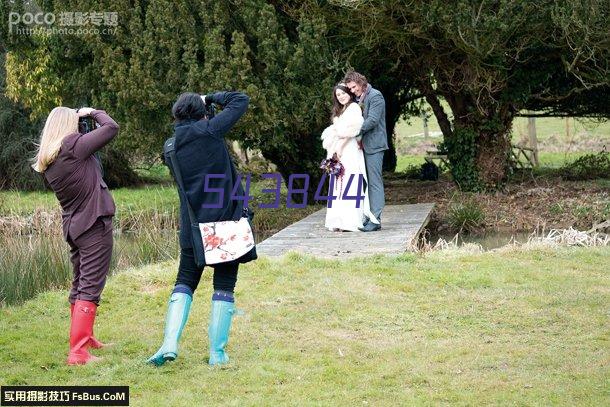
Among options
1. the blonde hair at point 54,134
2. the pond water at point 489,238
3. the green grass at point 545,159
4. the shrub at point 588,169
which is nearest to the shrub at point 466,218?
the pond water at point 489,238

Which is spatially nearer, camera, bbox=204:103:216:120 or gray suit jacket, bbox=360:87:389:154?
camera, bbox=204:103:216:120

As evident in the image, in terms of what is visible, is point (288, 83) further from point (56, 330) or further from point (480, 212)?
point (56, 330)

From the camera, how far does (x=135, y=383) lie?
649 centimetres

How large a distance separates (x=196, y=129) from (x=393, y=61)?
11.6 m

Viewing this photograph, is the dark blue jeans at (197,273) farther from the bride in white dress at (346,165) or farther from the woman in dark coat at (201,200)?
the bride in white dress at (346,165)

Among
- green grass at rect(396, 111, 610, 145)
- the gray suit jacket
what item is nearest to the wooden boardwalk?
the gray suit jacket

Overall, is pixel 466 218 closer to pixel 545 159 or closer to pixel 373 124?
pixel 373 124

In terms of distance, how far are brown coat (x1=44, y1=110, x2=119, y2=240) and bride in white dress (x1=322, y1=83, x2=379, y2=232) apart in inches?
224

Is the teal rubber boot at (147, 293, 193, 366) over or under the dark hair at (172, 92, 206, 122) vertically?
under

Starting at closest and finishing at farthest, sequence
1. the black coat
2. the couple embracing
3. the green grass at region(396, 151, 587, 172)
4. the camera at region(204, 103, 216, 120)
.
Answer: the black coat → the camera at region(204, 103, 216, 120) → the couple embracing → the green grass at region(396, 151, 587, 172)

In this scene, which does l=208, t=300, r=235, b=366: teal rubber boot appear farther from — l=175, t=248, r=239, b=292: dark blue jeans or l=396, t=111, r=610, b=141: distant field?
l=396, t=111, r=610, b=141: distant field

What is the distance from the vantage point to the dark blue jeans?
674cm

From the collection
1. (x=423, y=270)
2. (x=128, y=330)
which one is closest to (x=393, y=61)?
(x=423, y=270)

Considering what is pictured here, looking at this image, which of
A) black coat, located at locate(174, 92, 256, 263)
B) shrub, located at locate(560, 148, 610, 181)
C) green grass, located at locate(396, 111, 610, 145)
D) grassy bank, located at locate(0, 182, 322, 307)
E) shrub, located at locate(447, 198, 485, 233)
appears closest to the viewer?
black coat, located at locate(174, 92, 256, 263)
